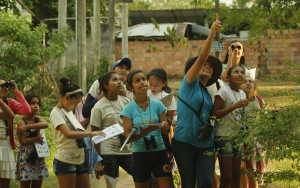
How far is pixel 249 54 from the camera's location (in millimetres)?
18297

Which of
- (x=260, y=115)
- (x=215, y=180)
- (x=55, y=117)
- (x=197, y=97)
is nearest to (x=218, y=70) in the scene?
(x=197, y=97)

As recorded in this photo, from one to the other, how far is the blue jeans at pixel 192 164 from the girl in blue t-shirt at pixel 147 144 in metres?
0.16

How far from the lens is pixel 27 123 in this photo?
15.0ft

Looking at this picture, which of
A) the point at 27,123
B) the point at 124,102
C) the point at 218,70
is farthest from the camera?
the point at 27,123

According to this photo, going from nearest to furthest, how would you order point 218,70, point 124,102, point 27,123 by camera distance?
point 218,70 → point 124,102 → point 27,123

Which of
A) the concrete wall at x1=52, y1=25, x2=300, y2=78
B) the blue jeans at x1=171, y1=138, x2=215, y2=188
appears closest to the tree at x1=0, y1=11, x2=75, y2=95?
the blue jeans at x1=171, y1=138, x2=215, y2=188

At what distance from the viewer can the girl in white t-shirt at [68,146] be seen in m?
3.60

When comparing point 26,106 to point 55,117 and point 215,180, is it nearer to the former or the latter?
point 55,117

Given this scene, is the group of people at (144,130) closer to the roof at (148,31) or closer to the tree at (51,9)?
the roof at (148,31)

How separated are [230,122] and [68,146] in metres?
1.74

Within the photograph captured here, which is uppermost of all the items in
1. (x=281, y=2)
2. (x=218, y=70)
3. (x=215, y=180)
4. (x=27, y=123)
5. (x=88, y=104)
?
(x=281, y=2)

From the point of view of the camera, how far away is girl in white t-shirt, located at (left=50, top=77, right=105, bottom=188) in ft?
11.8

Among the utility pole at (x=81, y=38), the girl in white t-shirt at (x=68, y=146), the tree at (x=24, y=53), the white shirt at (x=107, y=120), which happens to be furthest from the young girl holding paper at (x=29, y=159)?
the utility pole at (x=81, y=38)

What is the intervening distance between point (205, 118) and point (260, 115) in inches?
23.6
